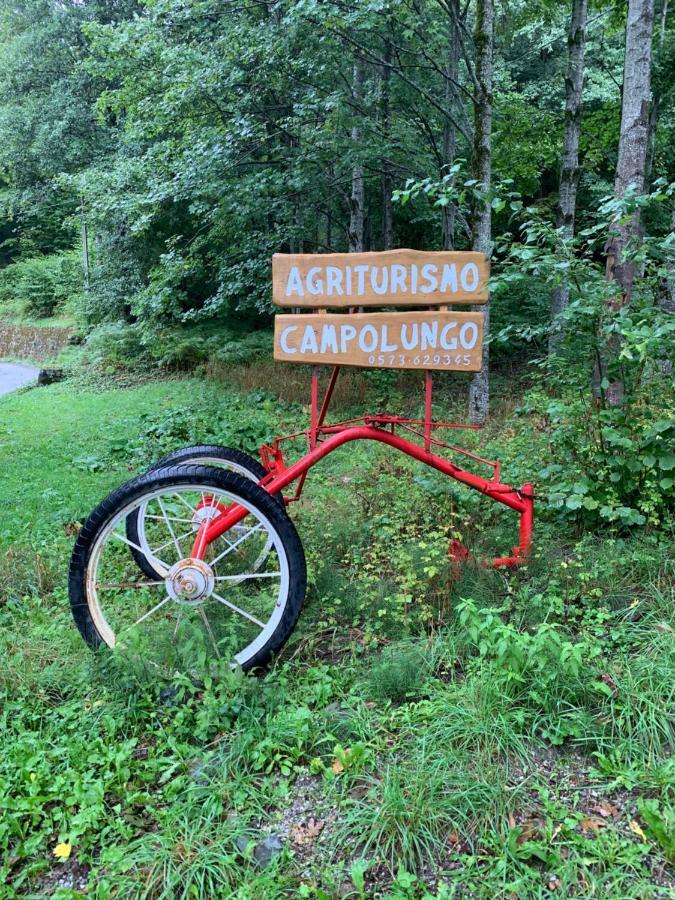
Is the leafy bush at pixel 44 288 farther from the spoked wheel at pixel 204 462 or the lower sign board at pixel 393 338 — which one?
the lower sign board at pixel 393 338

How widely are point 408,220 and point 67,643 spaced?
38.0 ft

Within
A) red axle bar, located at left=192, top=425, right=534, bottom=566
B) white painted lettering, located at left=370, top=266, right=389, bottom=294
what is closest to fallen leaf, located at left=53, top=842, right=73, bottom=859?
red axle bar, located at left=192, top=425, right=534, bottom=566

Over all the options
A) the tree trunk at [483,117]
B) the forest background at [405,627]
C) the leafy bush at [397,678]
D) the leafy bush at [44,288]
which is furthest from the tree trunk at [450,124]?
the leafy bush at [44,288]

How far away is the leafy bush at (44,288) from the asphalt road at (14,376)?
5.87m

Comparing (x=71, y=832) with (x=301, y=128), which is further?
(x=301, y=128)

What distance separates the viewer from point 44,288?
947 inches

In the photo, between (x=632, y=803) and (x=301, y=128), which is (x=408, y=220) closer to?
(x=301, y=128)

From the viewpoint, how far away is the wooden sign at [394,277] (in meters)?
3.06

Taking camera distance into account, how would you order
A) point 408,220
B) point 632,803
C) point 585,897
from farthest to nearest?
point 408,220
point 632,803
point 585,897

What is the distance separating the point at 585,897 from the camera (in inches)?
67.8

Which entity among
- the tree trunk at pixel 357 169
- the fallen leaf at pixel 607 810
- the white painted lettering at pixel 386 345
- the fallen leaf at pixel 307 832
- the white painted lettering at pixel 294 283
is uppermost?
the tree trunk at pixel 357 169

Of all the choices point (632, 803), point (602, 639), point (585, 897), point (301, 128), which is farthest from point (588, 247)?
point (301, 128)

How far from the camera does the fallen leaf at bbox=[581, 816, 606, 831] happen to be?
6.34 ft

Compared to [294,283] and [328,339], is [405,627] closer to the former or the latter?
[328,339]
